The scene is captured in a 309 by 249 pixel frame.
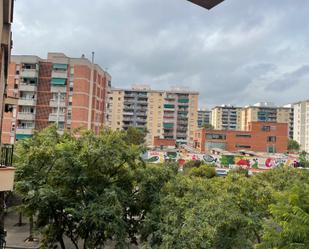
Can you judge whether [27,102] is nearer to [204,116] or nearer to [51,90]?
[51,90]

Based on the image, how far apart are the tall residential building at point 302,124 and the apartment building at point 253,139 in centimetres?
3400

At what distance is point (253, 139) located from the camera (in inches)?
2763

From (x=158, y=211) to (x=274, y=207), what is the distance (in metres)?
5.08

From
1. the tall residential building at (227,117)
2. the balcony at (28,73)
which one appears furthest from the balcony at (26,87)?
the tall residential building at (227,117)

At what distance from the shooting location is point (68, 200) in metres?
12.3

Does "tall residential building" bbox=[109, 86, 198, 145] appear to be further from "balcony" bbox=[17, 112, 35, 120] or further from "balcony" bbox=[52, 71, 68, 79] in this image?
"balcony" bbox=[17, 112, 35, 120]

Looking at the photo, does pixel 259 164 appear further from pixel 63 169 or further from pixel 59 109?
pixel 63 169

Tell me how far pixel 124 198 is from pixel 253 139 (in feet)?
200

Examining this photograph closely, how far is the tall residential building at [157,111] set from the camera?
9169 cm

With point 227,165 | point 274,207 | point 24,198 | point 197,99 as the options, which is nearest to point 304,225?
point 274,207

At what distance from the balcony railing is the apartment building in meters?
60.4

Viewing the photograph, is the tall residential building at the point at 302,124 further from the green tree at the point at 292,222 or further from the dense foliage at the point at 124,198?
the green tree at the point at 292,222

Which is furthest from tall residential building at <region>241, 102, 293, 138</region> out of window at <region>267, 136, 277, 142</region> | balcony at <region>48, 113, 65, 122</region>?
balcony at <region>48, 113, 65, 122</region>

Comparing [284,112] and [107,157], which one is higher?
[284,112]
